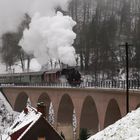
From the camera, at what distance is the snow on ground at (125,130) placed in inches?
798

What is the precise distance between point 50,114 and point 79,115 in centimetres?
1441

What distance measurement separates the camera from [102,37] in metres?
96.2

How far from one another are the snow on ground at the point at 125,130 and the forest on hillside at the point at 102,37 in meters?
47.3

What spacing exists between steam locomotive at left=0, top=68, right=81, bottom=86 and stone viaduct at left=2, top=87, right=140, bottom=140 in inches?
43.0

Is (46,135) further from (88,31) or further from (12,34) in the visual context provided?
(12,34)

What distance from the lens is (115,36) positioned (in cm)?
10119

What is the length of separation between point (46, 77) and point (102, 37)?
1488 inches

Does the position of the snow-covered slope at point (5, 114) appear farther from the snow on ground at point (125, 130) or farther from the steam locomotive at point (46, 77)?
the snow on ground at point (125, 130)

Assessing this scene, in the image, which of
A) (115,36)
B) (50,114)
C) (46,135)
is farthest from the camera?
(115,36)

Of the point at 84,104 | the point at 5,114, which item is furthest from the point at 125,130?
the point at 5,114

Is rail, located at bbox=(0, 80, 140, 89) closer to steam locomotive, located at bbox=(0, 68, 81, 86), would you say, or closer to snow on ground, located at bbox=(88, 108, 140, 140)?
steam locomotive, located at bbox=(0, 68, 81, 86)

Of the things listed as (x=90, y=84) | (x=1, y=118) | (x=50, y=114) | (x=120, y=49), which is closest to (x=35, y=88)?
(x=50, y=114)

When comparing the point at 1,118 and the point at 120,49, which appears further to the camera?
the point at 120,49

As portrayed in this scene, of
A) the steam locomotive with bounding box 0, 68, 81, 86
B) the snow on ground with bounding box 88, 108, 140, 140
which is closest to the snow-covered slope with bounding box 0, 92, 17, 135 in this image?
the steam locomotive with bounding box 0, 68, 81, 86
